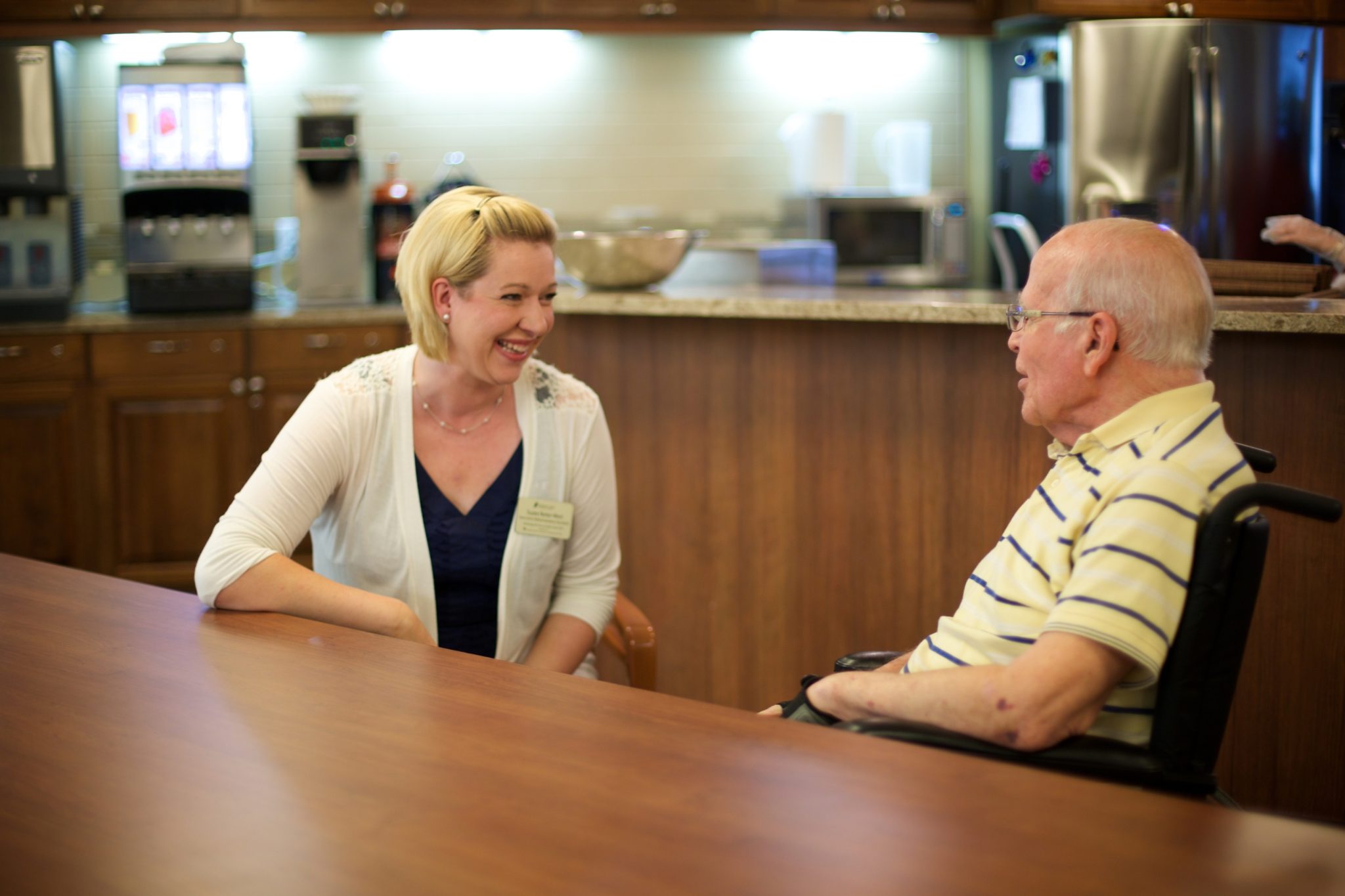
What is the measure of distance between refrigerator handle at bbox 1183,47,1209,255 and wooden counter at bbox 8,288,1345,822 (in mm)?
1818

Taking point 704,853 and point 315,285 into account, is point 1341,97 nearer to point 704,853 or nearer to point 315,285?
point 315,285

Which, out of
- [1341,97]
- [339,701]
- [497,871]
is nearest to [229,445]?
[339,701]

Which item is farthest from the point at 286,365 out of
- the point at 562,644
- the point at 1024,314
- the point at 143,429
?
the point at 1024,314

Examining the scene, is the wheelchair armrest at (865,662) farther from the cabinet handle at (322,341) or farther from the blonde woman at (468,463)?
the cabinet handle at (322,341)

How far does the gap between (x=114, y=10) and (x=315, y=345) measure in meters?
1.39

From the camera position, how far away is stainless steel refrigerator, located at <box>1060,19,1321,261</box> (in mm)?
4434

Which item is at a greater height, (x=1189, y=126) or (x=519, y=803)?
(x=1189, y=126)

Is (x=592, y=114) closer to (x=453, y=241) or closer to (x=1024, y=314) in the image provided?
(x=453, y=241)

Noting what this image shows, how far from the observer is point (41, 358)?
13.1ft

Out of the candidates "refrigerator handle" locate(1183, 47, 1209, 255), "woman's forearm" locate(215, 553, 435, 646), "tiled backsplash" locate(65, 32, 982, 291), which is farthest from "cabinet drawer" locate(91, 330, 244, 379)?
"refrigerator handle" locate(1183, 47, 1209, 255)

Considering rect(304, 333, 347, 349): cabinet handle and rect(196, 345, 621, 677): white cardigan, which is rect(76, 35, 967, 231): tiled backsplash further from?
rect(196, 345, 621, 677): white cardigan

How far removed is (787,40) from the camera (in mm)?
5180

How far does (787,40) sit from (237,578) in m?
4.14

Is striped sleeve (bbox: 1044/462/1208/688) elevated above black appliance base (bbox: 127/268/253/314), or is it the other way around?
black appliance base (bbox: 127/268/253/314)
